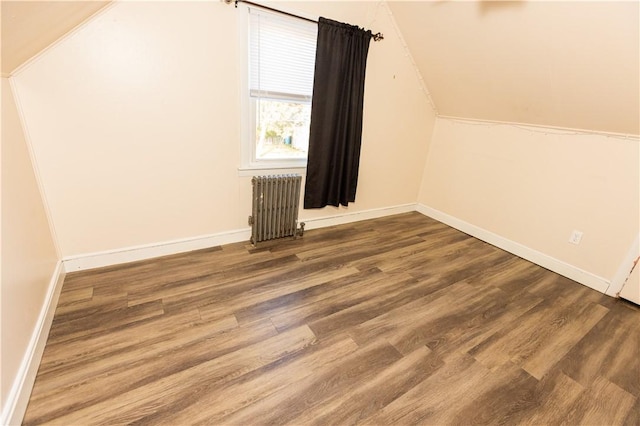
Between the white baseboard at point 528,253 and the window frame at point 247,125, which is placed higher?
the window frame at point 247,125

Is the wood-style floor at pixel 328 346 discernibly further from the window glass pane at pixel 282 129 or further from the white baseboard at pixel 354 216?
the window glass pane at pixel 282 129

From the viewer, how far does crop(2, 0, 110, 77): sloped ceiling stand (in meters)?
1.10

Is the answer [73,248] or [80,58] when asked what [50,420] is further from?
[80,58]

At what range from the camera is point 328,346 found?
5.41ft

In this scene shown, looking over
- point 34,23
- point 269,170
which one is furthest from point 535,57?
point 34,23

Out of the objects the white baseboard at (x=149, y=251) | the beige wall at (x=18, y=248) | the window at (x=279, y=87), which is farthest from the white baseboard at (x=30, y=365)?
the window at (x=279, y=87)

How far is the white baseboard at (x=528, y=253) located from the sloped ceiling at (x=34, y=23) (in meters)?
3.79

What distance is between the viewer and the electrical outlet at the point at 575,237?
2570 mm

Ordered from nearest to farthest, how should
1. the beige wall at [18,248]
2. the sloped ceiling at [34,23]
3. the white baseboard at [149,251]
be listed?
the sloped ceiling at [34,23] < the beige wall at [18,248] < the white baseboard at [149,251]

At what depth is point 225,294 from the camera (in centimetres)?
200

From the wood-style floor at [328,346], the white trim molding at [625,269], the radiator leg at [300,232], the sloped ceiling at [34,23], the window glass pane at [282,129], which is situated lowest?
the wood-style floor at [328,346]

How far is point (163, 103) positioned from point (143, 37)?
16.0 inches

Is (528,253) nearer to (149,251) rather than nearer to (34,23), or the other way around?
(149,251)

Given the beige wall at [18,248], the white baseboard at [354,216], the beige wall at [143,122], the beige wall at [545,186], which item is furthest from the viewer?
the white baseboard at [354,216]
